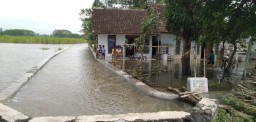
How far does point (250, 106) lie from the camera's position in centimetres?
862

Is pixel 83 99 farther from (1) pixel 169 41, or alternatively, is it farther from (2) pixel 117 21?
(1) pixel 169 41

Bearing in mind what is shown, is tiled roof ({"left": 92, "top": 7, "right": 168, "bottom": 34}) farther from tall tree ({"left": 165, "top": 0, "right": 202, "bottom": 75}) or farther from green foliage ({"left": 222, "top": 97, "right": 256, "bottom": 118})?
green foliage ({"left": 222, "top": 97, "right": 256, "bottom": 118})

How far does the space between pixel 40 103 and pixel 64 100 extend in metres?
0.80

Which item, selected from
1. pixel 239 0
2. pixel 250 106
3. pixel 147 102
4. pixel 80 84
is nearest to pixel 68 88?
pixel 80 84

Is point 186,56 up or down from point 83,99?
up

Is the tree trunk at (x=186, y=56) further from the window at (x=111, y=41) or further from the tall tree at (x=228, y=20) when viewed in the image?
the window at (x=111, y=41)

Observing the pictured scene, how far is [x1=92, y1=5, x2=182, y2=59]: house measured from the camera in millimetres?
24288

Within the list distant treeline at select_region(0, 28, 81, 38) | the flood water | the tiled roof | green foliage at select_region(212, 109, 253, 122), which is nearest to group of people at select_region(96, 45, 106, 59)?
the tiled roof

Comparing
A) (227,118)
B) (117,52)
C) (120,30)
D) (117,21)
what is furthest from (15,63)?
(227,118)

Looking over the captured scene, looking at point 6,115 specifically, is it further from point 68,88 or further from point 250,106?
point 250,106

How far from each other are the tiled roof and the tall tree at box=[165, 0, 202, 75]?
8.45m

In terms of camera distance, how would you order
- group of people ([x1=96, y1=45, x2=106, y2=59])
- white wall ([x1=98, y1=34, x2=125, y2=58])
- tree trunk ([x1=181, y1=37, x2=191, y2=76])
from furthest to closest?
white wall ([x1=98, y1=34, x2=125, y2=58])
group of people ([x1=96, y1=45, x2=106, y2=59])
tree trunk ([x1=181, y1=37, x2=191, y2=76])

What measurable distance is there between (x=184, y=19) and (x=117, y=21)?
39.2ft

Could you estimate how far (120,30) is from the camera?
79.9 feet
